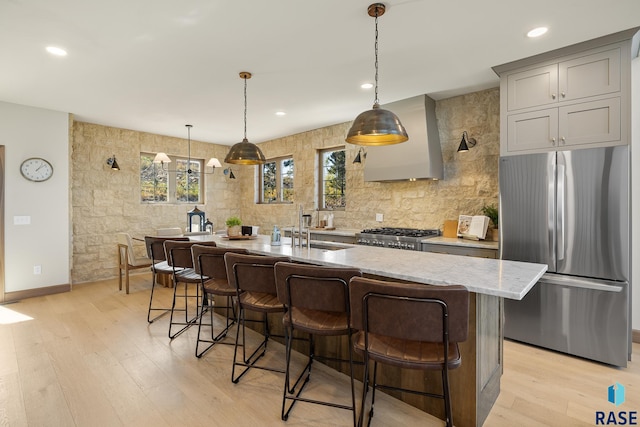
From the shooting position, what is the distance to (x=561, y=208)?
2.76m

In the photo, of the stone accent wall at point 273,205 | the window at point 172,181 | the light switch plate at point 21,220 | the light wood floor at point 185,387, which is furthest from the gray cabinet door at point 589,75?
the light switch plate at point 21,220

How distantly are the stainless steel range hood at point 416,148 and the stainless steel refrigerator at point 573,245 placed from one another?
0.99 metres

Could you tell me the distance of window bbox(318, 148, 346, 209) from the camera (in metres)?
5.40

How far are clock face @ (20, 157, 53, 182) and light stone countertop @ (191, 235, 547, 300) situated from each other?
13.1ft

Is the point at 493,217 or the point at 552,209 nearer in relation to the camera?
the point at 552,209

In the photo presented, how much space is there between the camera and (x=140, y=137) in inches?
228

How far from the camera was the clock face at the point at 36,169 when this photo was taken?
4355mm

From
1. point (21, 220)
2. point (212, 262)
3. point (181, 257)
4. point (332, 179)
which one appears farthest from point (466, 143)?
point (21, 220)

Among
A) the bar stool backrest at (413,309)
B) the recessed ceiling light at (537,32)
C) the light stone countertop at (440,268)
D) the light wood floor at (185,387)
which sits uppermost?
the recessed ceiling light at (537,32)

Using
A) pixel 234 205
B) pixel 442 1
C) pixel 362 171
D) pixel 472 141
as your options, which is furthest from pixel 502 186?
pixel 234 205

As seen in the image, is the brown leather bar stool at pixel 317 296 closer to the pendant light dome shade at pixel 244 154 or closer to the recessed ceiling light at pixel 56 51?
the pendant light dome shade at pixel 244 154

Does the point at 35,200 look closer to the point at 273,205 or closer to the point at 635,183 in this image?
the point at 273,205

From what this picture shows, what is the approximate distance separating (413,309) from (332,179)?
431 cm

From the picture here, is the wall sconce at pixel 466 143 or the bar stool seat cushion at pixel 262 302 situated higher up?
the wall sconce at pixel 466 143
